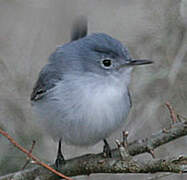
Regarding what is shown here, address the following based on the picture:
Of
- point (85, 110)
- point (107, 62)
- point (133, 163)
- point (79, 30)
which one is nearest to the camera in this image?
point (133, 163)

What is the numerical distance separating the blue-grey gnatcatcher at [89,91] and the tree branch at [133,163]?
0.24 meters

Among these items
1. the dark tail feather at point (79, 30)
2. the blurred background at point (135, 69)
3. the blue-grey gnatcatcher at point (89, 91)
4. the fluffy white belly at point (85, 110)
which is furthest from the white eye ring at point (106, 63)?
the blurred background at point (135, 69)

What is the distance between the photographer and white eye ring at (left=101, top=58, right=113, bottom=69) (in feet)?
10.4

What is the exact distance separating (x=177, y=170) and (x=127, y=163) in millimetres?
389

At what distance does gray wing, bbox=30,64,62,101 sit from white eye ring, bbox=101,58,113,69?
38cm

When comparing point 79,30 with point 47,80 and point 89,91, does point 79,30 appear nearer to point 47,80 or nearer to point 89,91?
point 47,80

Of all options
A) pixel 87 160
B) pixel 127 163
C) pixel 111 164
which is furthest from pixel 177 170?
pixel 87 160

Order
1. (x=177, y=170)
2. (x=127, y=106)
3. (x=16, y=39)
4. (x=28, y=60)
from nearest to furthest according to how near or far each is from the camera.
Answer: (x=177, y=170), (x=127, y=106), (x=28, y=60), (x=16, y=39)

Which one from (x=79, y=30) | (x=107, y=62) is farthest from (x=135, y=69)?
(x=107, y=62)

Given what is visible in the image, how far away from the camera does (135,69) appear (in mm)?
4734

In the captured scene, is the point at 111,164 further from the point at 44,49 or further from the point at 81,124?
the point at 44,49

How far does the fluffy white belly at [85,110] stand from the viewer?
304 cm

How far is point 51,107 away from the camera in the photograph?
10.5ft

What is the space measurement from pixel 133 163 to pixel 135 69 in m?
2.24
